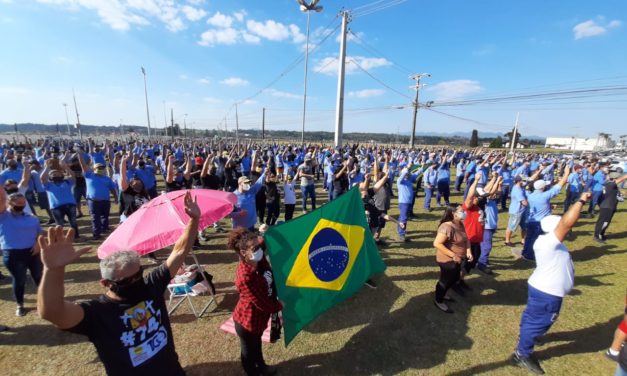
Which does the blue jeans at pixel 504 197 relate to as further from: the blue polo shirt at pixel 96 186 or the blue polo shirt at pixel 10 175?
the blue polo shirt at pixel 10 175

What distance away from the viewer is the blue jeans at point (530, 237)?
7.17 meters

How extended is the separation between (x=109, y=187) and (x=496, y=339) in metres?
9.84

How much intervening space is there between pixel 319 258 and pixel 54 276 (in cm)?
316

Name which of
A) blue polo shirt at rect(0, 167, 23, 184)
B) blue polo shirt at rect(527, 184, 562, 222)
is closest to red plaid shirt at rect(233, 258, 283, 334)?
blue polo shirt at rect(527, 184, 562, 222)

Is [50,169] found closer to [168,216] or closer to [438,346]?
[168,216]

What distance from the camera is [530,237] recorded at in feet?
23.8

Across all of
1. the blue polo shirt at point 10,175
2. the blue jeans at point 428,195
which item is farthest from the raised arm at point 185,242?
the blue jeans at point 428,195

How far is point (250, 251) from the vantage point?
10.1 ft

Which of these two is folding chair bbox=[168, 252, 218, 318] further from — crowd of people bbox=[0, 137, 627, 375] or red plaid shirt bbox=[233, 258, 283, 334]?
red plaid shirt bbox=[233, 258, 283, 334]

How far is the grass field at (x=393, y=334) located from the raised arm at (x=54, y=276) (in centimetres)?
271

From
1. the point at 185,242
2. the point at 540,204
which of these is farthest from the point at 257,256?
the point at 540,204

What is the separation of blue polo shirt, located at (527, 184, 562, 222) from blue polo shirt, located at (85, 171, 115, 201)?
11.4m

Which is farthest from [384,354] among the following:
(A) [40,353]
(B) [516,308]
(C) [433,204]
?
(C) [433,204]

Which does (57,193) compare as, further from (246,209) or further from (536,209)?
(536,209)
